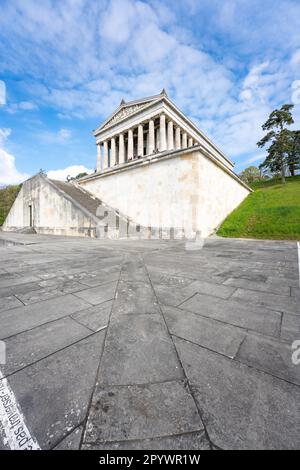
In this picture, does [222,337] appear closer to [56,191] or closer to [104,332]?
[104,332]

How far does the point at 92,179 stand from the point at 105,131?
14.8m

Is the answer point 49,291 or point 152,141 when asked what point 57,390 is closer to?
point 49,291

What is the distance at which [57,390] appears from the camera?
1.17 m

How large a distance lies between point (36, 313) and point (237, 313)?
224cm

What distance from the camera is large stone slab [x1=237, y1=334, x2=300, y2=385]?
1.34 meters

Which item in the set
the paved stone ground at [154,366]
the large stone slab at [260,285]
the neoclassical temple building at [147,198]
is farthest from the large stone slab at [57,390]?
the neoclassical temple building at [147,198]

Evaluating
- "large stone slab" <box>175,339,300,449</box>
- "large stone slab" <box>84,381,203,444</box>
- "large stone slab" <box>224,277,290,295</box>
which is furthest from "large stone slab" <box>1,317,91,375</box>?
"large stone slab" <box>224,277,290,295</box>

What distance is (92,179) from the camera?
21.2m

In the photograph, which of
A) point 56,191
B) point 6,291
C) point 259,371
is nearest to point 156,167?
point 56,191

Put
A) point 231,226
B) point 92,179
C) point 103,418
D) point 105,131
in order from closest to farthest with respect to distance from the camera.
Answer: point 103,418
point 231,226
point 92,179
point 105,131

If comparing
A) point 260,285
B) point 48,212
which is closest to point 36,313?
point 260,285

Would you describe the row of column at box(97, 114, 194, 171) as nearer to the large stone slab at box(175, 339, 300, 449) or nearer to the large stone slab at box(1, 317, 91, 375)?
the large stone slab at box(1, 317, 91, 375)
